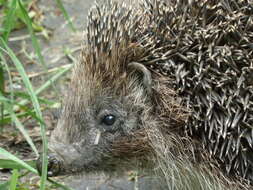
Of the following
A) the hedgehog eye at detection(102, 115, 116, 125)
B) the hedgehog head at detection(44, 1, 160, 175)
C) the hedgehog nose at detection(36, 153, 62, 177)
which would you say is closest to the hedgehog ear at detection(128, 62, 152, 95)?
the hedgehog head at detection(44, 1, 160, 175)

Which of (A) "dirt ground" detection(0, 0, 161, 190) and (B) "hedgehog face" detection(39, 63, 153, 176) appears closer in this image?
(B) "hedgehog face" detection(39, 63, 153, 176)

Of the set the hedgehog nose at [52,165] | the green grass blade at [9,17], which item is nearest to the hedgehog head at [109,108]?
the hedgehog nose at [52,165]

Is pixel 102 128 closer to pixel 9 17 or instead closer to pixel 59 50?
pixel 9 17

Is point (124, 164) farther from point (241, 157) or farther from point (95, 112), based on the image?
point (241, 157)

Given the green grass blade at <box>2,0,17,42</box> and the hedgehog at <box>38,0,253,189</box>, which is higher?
the green grass blade at <box>2,0,17,42</box>

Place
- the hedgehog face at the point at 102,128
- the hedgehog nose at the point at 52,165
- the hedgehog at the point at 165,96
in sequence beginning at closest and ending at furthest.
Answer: the hedgehog at the point at 165,96, the hedgehog nose at the point at 52,165, the hedgehog face at the point at 102,128

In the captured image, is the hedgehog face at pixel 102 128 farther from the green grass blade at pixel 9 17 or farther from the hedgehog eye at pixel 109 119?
the green grass blade at pixel 9 17

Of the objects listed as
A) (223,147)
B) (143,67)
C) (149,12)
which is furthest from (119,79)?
(223,147)

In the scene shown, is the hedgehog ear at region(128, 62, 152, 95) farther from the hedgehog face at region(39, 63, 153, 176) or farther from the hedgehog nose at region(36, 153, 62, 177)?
the hedgehog nose at region(36, 153, 62, 177)
